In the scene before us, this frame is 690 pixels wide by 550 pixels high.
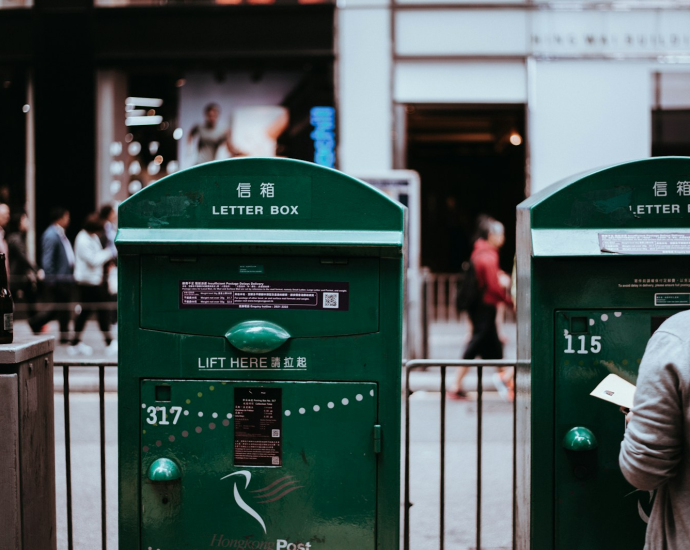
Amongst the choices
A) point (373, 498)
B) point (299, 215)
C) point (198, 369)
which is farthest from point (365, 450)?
point (299, 215)

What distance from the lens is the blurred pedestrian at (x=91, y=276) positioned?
1052 centimetres

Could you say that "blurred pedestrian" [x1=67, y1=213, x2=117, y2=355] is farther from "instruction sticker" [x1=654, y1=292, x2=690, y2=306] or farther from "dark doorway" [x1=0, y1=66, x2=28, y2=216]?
"instruction sticker" [x1=654, y1=292, x2=690, y2=306]

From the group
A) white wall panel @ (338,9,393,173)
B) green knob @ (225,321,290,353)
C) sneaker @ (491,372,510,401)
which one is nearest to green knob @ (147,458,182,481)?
green knob @ (225,321,290,353)

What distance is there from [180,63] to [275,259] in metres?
10.2

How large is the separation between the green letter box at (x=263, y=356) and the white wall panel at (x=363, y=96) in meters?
9.10

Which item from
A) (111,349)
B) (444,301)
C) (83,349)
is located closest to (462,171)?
(444,301)

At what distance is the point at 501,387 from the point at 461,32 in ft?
18.7

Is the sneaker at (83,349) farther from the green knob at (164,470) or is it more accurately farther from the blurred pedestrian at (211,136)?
the green knob at (164,470)

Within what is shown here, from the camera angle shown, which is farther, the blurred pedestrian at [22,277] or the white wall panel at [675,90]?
the white wall panel at [675,90]

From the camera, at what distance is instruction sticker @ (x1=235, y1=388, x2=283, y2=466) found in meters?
2.87

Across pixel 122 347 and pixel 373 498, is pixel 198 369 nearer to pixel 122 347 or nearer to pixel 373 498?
pixel 122 347

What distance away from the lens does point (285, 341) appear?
2.82 m

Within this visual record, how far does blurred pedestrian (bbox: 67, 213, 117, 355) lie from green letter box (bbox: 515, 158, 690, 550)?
8.41m

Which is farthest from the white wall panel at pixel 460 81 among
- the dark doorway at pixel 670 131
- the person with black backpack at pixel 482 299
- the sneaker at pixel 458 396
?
the sneaker at pixel 458 396
